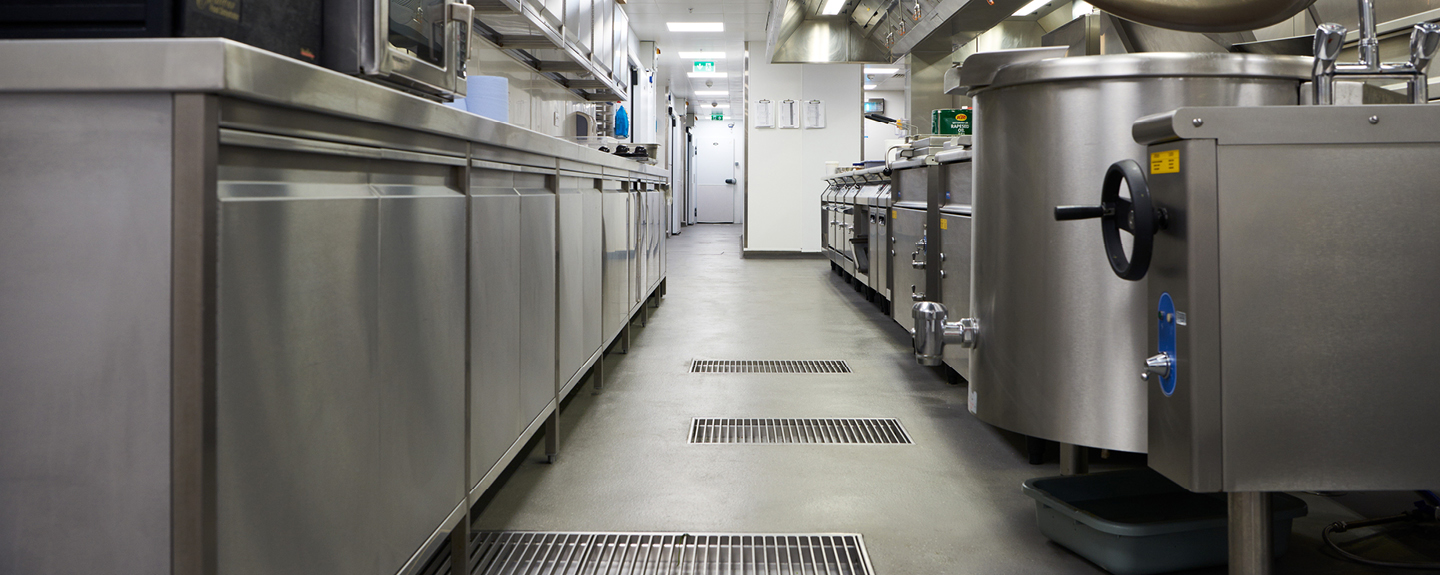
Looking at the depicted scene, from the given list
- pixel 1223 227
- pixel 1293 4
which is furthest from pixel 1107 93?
pixel 1223 227

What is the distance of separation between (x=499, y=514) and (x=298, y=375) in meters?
1.10

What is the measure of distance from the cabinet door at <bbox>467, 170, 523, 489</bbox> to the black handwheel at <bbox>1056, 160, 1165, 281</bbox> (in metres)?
0.96

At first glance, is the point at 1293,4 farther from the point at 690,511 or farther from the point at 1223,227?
the point at 690,511

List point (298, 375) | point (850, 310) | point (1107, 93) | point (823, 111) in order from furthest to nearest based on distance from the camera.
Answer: point (823, 111) → point (850, 310) → point (1107, 93) → point (298, 375)

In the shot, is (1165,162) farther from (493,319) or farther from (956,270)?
Result: (956,270)

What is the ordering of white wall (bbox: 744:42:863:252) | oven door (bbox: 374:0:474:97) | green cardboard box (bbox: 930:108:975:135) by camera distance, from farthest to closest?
1. white wall (bbox: 744:42:863:252)
2. green cardboard box (bbox: 930:108:975:135)
3. oven door (bbox: 374:0:474:97)

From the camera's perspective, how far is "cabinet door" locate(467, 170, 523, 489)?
5.40ft

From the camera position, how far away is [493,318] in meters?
1.77

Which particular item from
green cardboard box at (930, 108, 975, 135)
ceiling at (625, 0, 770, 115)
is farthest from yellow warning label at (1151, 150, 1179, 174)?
ceiling at (625, 0, 770, 115)

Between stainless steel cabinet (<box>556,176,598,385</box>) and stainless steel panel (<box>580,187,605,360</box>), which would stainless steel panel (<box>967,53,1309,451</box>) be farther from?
stainless steel panel (<box>580,187,605,360</box>)

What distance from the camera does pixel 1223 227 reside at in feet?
3.92

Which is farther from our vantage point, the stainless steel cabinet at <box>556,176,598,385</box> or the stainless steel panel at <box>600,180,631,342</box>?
the stainless steel panel at <box>600,180,631,342</box>

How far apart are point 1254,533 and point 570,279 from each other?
1.81 metres

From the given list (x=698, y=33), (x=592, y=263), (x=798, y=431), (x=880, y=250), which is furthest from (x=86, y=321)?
(x=698, y=33)
